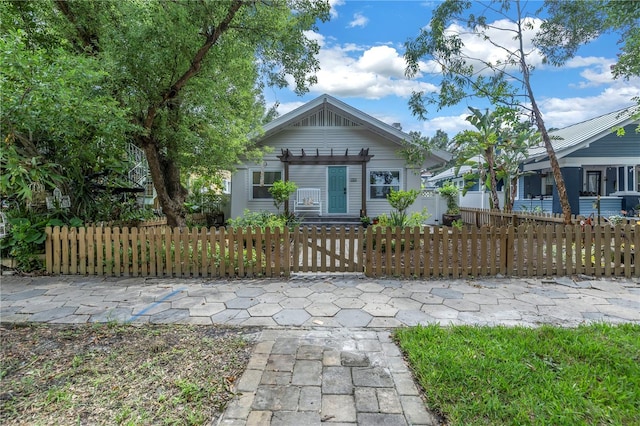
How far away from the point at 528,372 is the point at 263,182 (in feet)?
40.3

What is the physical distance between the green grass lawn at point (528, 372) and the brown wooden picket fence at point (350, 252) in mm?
2200

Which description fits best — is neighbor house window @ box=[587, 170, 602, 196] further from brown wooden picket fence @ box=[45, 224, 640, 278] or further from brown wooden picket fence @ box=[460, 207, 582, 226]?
brown wooden picket fence @ box=[45, 224, 640, 278]

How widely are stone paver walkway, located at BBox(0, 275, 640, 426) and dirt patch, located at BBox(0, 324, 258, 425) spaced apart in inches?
8.4

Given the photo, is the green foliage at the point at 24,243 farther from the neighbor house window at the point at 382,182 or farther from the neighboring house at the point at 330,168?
the neighbor house window at the point at 382,182

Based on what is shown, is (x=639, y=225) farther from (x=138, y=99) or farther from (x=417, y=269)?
(x=138, y=99)

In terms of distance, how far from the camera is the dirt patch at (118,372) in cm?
216

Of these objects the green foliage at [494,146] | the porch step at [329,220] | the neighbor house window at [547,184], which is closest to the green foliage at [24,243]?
the porch step at [329,220]

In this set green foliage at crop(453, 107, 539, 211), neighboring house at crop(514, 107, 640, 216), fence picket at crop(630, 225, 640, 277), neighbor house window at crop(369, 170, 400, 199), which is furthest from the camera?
neighbor house window at crop(369, 170, 400, 199)

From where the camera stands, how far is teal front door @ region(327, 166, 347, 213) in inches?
544

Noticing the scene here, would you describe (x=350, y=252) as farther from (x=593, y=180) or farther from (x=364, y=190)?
(x=593, y=180)

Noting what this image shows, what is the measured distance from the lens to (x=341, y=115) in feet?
43.8

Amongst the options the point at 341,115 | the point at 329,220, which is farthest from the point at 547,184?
the point at 329,220

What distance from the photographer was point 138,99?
21.2ft

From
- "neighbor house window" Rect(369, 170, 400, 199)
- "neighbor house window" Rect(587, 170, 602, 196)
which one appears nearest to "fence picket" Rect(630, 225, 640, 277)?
"neighbor house window" Rect(369, 170, 400, 199)
